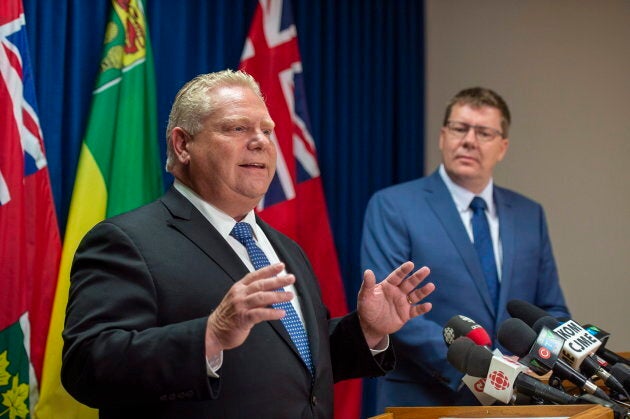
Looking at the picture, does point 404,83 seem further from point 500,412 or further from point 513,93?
point 500,412

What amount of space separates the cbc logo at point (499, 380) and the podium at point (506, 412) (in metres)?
0.13

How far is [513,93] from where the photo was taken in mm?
5121

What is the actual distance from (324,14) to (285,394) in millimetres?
2943

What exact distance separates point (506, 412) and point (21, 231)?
1.99 m

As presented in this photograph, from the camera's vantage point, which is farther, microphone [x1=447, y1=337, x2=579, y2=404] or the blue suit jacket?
the blue suit jacket

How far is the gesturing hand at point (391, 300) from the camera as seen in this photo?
239 centimetres

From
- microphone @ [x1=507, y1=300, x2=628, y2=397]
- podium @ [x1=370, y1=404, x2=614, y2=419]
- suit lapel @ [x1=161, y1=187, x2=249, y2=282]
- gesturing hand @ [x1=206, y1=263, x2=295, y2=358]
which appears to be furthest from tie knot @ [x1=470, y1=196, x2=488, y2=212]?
gesturing hand @ [x1=206, y1=263, x2=295, y2=358]

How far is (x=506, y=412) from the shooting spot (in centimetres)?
195

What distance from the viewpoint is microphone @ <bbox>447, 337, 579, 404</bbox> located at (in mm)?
2033

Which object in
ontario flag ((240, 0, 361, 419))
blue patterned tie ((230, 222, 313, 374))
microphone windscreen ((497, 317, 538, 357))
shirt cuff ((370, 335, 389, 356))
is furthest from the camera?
ontario flag ((240, 0, 361, 419))

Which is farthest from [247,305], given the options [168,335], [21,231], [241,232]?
Answer: [21,231]

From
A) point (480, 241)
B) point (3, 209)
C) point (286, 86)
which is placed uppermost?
point (286, 86)

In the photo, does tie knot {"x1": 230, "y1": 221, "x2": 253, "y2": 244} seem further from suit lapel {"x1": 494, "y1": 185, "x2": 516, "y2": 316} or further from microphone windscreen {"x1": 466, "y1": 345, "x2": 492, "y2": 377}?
suit lapel {"x1": 494, "y1": 185, "x2": 516, "y2": 316}

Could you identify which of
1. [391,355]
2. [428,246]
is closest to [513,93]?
[428,246]
